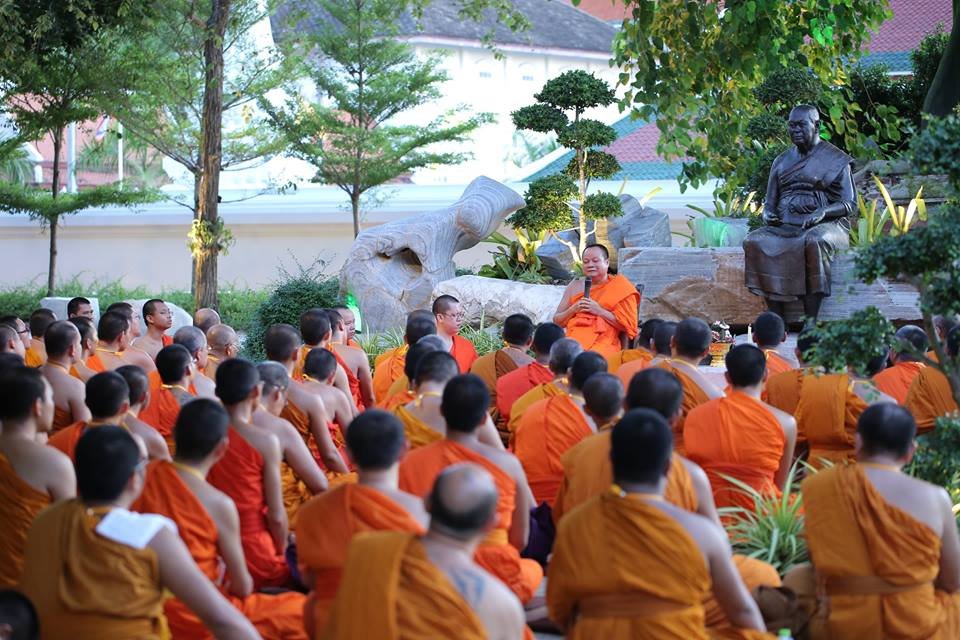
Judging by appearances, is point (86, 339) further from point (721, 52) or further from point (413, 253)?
point (413, 253)

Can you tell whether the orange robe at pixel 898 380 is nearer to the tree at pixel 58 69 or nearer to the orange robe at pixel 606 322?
the orange robe at pixel 606 322

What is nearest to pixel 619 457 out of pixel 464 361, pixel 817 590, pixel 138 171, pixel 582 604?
pixel 582 604

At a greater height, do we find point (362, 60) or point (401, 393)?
point (362, 60)

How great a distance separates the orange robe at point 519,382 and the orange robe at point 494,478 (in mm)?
2573

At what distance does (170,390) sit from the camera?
6.82 meters

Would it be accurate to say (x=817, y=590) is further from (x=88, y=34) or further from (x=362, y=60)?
(x=362, y=60)

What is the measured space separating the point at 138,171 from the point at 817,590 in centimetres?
3279

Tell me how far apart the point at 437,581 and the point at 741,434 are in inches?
117

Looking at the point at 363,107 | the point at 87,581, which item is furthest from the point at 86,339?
the point at 363,107

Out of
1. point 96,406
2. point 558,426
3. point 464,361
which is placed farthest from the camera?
point 464,361

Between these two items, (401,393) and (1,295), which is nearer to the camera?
(401,393)

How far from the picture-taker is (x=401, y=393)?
7074 millimetres

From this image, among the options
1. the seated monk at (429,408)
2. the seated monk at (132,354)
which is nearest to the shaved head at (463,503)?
the seated monk at (429,408)

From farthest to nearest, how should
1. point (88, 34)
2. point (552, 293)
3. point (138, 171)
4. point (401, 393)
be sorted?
point (138, 171) < point (552, 293) < point (88, 34) < point (401, 393)
